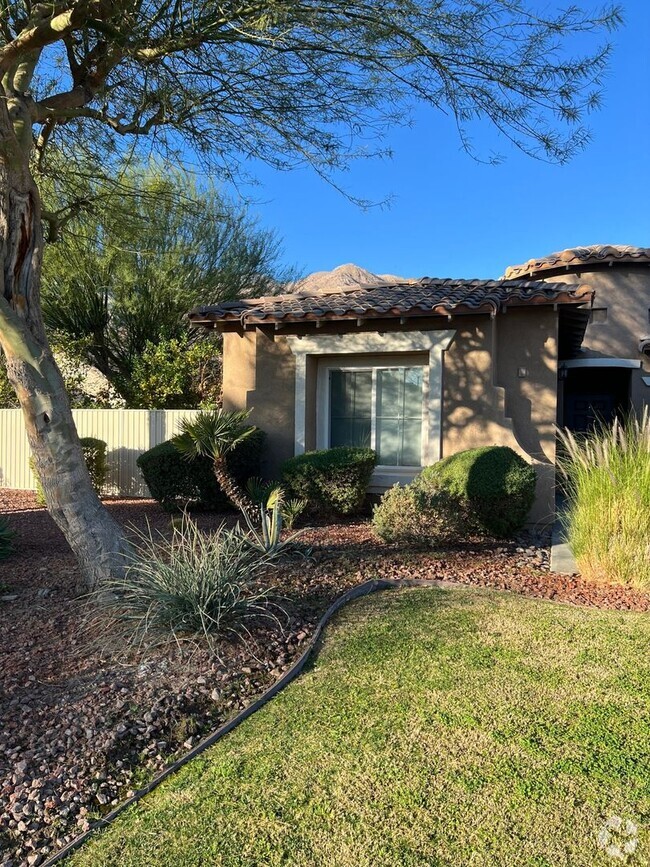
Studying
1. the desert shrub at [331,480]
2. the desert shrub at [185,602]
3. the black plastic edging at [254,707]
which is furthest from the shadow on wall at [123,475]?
the desert shrub at [185,602]

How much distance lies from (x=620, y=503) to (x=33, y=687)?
5.37m

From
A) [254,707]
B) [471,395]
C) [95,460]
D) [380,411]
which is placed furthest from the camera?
[95,460]

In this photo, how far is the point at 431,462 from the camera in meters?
10.7

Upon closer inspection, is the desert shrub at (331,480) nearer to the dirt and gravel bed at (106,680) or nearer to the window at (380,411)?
the window at (380,411)

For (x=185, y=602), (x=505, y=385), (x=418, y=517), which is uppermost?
(x=505, y=385)

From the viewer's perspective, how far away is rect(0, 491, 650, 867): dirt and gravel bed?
3.29 m

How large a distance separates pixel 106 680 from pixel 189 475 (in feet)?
21.9

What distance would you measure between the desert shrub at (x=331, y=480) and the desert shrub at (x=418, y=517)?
1.85m

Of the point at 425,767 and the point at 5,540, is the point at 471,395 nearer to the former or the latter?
the point at 5,540

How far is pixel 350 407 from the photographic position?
38.2 feet

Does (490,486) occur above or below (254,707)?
above

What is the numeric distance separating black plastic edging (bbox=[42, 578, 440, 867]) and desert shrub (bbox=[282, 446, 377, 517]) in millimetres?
3197

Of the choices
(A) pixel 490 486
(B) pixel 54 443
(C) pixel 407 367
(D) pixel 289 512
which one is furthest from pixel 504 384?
(B) pixel 54 443
